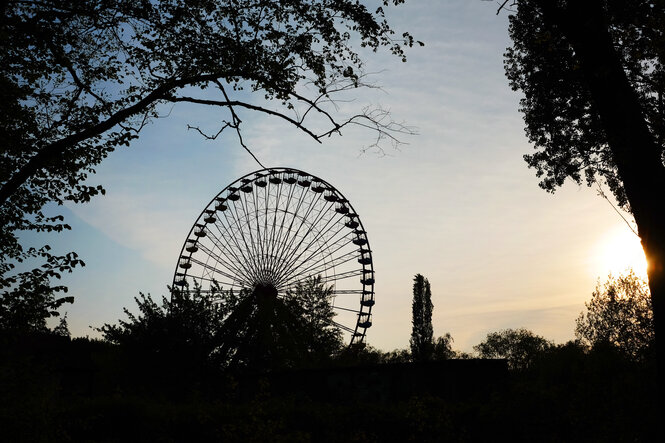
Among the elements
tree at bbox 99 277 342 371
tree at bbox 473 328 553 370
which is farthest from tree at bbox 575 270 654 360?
tree at bbox 473 328 553 370

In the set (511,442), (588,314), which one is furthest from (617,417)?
(588,314)

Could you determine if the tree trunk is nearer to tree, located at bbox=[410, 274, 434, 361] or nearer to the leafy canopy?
the leafy canopy

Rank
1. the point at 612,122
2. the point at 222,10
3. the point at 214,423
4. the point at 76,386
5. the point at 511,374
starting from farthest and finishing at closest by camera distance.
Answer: the point at 76,386
the point at 511,374
the point at 214,423
the point at 222,10
the point at 612,122

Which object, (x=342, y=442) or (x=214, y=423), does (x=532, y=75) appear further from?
(x=214, y=423)

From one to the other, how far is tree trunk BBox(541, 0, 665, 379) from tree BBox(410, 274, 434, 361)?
5223 cm

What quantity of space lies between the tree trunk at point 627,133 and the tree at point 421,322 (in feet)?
171

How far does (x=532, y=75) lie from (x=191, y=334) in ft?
69.9

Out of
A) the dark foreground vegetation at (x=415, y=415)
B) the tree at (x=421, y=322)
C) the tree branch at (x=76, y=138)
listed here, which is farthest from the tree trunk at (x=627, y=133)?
the tree at (x=421, y=322)

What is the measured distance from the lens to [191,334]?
3148 centimetres

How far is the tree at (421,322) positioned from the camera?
2371 inches

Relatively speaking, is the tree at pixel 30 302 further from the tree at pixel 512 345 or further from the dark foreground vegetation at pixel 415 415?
the tree at pixel 512 345

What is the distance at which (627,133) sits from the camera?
8766 millimetres

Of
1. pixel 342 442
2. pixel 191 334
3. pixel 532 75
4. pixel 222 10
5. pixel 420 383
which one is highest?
pixel 532 75

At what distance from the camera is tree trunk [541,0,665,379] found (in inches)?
323
